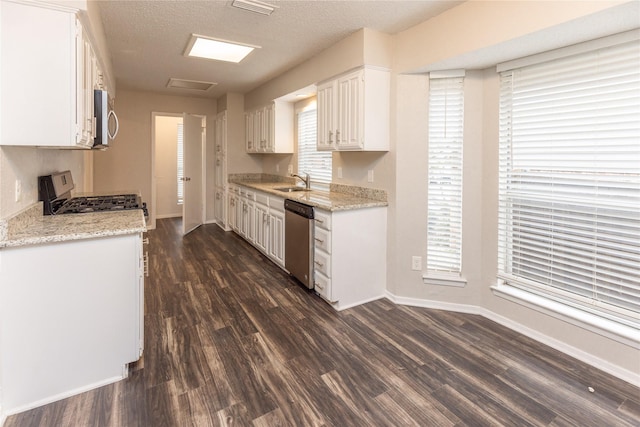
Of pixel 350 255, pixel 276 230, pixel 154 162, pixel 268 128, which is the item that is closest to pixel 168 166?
pixel 154 162

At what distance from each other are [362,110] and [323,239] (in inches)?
48.2

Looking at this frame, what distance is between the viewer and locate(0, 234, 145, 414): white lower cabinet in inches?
68.7

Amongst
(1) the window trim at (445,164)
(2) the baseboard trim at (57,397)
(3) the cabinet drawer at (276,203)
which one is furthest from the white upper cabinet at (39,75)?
(1) the window trim at (445,164)

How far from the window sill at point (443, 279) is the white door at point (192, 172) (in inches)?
171

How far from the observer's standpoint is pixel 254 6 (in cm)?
267

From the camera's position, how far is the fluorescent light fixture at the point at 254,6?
261 centimetres

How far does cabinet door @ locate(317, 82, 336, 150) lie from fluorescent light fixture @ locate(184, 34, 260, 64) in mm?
841

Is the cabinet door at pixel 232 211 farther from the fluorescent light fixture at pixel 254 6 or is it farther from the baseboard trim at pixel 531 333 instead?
the fluorescent light fixture at pixel 254 6

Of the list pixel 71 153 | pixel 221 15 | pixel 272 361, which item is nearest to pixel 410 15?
pixel 221 15

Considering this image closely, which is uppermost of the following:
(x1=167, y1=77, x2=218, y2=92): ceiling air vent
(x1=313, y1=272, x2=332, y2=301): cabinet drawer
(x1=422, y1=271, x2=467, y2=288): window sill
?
(x1=167, y1=77, x2=218, y2=92): ceiling air vent

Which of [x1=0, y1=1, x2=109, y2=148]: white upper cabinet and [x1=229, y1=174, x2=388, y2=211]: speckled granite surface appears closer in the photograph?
[x1=0, y1=1, x2=109, y2=148]: white upper cabinet

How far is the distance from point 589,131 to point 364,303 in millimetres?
2163

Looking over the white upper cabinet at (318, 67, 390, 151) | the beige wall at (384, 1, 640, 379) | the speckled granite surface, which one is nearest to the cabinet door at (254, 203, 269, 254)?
the speckled granite surface

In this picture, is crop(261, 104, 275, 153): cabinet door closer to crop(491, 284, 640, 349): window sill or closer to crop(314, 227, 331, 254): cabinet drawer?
crop(314, 227, 331, 254): cabinet drawer
